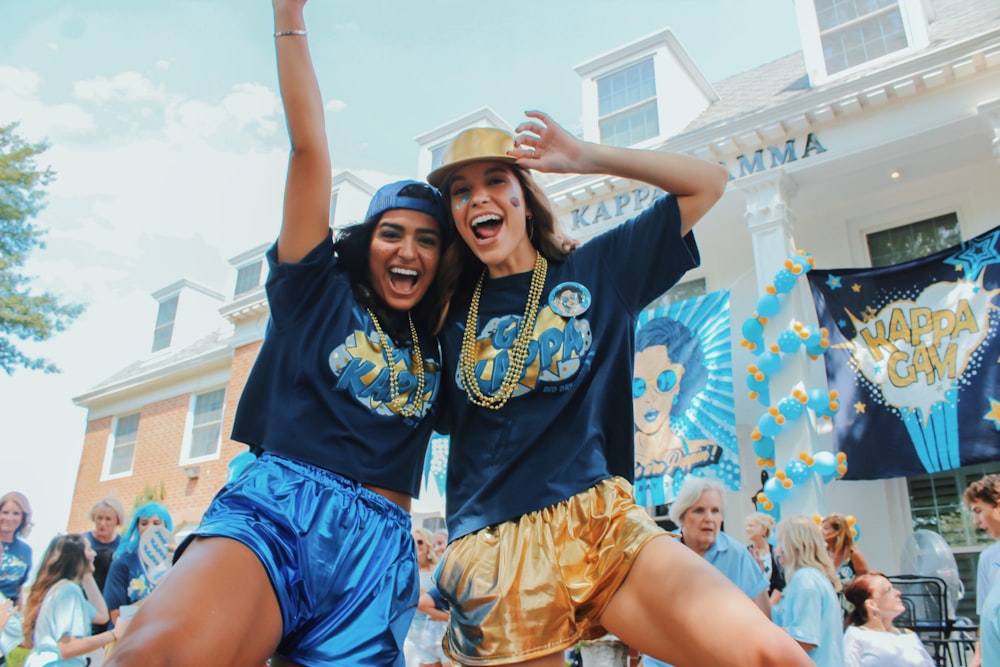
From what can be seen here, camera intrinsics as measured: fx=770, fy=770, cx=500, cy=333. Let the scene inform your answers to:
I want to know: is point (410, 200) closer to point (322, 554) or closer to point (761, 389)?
point (322, 554)

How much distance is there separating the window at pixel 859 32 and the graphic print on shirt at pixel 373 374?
9.36 meters

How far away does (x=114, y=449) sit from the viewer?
18625 mm

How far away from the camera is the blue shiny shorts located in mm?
1828

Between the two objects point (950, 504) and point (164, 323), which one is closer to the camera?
point (950, 504)

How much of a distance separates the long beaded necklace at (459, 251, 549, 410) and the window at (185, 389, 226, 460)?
47.4ft

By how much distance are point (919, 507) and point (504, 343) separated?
25.3ft

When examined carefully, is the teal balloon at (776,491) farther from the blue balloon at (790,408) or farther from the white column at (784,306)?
the blue balloon at (790,408)

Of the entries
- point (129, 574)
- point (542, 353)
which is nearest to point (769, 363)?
point (129, 574)

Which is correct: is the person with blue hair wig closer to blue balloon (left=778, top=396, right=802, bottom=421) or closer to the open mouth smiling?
the open mouth smiling

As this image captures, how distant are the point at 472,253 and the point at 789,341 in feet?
20.6

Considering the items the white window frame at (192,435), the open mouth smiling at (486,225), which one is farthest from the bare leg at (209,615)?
the white window frame at (192,435)

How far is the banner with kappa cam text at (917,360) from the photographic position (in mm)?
7145

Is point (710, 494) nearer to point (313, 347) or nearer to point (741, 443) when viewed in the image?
point (313, 347)

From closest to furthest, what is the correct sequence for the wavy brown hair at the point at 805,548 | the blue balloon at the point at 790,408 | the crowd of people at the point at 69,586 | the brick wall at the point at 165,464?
1. the wavy brown hair at the point at 805,548
2. the crowd of people at the point at 69,586
3. the blue balloon at the point at 790,408
4. the brick wall at the point at 165,464
